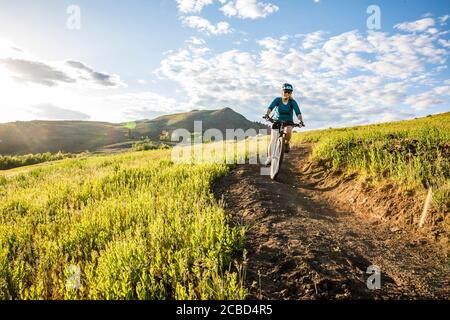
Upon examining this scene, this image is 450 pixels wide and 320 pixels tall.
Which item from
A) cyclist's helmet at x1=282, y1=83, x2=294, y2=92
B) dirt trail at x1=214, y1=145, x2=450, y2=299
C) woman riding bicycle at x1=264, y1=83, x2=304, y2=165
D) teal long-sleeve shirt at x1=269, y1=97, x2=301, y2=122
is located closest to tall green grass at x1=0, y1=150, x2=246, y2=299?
dirt trail at x1=214, y1=145, x2=450, y2=299

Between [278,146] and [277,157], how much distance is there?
41 cm

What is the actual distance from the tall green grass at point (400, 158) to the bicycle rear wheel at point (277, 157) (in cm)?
218

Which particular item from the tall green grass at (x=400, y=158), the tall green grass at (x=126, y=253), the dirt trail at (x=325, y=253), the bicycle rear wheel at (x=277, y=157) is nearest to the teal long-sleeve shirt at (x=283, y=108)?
the bicycle rear wheel at (x=277, y=157)

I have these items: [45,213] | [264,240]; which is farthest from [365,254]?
[45,213]

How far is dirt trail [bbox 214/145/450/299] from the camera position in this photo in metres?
4.34

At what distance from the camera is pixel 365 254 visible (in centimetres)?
574

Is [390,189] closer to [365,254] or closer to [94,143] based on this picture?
[365,254]

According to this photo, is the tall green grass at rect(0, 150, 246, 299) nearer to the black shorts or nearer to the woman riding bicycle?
the black shorts

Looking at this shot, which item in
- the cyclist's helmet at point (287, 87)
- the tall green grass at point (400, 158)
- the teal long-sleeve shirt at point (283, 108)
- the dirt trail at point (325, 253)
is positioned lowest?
the dirt trail at point (325, 253)

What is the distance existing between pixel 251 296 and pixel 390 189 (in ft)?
21.0

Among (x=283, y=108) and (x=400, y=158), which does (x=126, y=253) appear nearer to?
(x=283, y=108)

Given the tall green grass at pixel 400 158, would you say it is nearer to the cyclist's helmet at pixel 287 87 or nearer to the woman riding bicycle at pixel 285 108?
the woman riding bicycle at pixel 285 108

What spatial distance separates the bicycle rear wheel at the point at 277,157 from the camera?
11.3m
